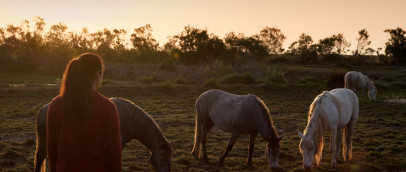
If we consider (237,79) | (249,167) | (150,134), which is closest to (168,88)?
(237,79)

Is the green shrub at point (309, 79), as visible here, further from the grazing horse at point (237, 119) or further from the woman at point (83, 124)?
the woman at point (83, 124)

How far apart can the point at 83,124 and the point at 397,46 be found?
56553 mm

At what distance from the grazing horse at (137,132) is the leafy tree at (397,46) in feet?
174

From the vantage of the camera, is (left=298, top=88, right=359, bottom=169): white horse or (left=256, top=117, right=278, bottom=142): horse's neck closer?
(left=298, top=88, right=359, bottom=169): white horse

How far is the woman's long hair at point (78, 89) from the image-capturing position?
8.16 feet

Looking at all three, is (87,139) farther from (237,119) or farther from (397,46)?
(397,46)

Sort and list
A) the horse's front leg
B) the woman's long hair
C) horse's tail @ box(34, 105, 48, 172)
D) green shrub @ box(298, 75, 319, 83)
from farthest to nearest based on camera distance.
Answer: green shrub @ box(298, 75, 319, 83) → the horse's front leg → horse's tail @ box(34, 105, 48, 172) → the woman's long hair

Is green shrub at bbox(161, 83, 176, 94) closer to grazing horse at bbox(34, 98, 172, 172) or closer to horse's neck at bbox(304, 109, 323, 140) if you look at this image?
horse's neck at bbox(304, 109, 323, 140)

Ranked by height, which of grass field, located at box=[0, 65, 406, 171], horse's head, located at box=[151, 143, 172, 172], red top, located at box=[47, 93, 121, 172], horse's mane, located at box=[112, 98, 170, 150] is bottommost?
grass field, located at box=[0, 65, 406, 171]

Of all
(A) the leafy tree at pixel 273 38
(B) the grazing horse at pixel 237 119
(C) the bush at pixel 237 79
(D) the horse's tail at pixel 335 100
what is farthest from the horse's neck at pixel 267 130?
(A) the leafy tree at pixel 273 38

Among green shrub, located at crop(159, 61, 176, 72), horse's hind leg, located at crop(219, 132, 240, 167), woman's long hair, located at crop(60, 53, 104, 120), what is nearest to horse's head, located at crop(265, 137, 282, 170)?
horse's hind leg, located at crop(219, 132, 240, 167)

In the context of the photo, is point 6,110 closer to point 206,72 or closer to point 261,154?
point 261,154

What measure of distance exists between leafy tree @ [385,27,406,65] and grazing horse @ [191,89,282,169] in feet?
164

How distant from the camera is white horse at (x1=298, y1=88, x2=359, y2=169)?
6410 mm
